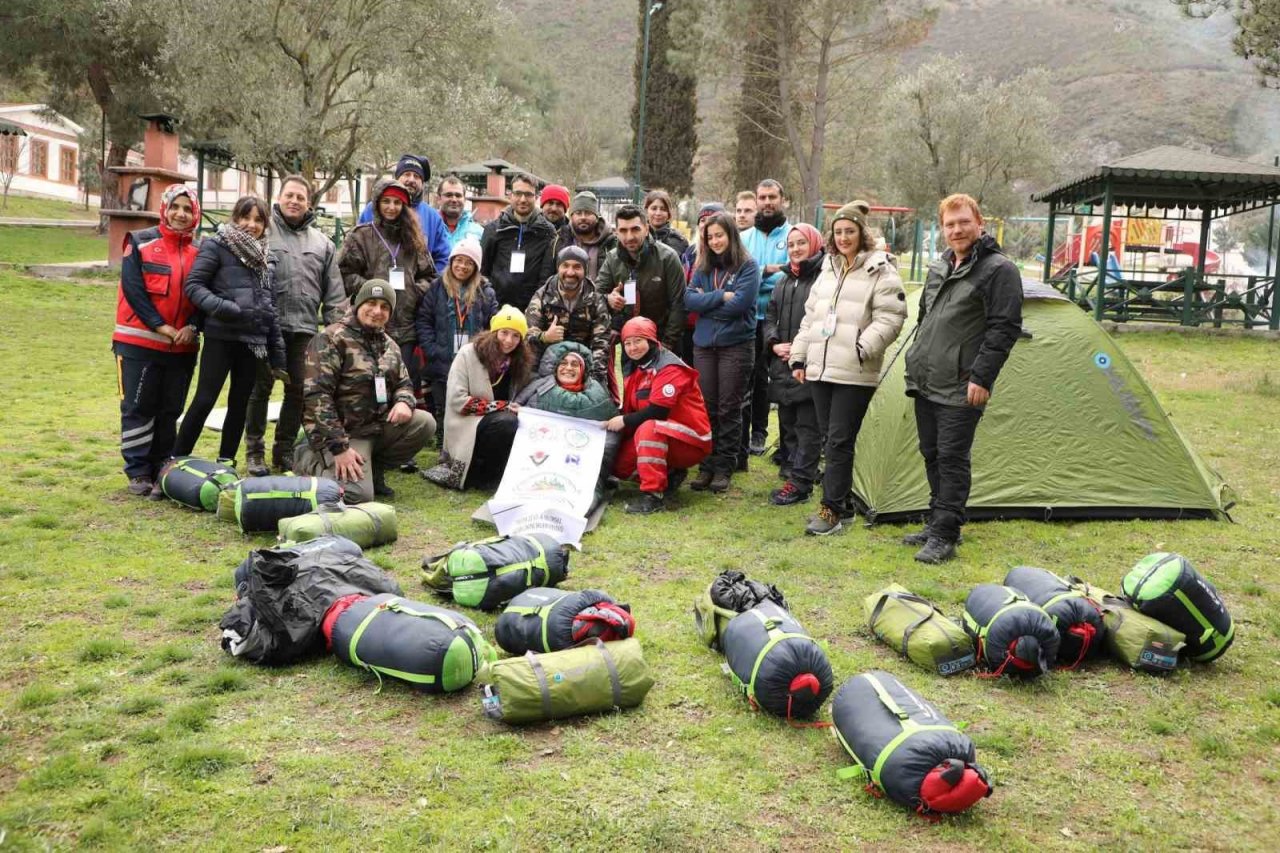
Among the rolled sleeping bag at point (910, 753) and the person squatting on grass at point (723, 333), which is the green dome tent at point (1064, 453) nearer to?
the person squatting on grass at point (723, 333)

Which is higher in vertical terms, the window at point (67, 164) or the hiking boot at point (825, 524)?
the window at point (67, 164)

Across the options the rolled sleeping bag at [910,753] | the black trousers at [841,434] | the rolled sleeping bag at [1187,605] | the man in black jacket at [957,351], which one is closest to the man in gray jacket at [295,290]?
the black trousers at [841,434]

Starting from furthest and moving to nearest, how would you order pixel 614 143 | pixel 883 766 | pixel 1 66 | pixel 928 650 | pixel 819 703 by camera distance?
1. pixel 614 143
2. pixel 1 66
3. pixel 928 650
4. pixel 819 703
5. pixel 883 766

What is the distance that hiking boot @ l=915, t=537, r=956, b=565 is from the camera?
573 cm

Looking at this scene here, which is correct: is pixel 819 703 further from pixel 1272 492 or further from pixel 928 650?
pixel 1272 492

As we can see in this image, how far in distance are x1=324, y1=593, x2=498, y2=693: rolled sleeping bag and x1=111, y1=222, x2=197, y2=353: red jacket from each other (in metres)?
3.03

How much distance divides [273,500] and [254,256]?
1.61 m

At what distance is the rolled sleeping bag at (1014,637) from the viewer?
13.5 ft

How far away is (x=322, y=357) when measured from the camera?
6.34 m

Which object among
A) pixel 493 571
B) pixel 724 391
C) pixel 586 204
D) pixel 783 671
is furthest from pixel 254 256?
pixel 783 671

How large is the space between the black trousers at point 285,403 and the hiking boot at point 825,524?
3442 millimetres

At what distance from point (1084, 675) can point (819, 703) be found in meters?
1.33

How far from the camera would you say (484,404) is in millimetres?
7039

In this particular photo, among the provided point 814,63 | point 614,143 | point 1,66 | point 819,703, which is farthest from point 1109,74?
point 819,703
